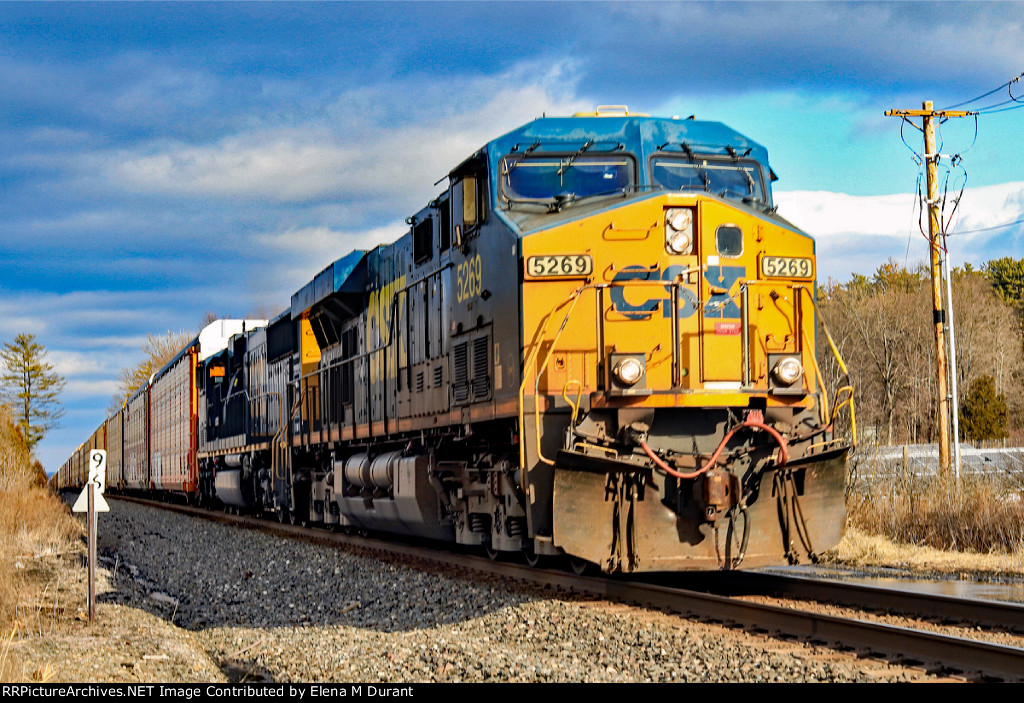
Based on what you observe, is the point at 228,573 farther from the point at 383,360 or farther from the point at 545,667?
the point at 545,667

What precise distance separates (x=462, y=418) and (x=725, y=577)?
2.97 meters

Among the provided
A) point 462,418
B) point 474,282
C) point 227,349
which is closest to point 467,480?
point 462,418

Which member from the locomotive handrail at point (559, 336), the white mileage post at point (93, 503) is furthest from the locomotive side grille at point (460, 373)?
the white mileage post at point (93, 503)

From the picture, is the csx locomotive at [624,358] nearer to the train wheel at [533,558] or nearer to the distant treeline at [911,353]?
the train wheel at [533,558]

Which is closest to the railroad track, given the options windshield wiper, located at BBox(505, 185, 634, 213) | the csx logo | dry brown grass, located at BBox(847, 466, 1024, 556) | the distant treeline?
the csx logo

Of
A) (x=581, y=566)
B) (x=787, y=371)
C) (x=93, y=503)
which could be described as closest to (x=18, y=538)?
(x=93, y=503)

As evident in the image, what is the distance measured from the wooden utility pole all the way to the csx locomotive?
10201 millimetres

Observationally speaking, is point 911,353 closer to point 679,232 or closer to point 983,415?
point 983,415

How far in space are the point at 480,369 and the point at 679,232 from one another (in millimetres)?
2322

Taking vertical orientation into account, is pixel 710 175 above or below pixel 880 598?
above

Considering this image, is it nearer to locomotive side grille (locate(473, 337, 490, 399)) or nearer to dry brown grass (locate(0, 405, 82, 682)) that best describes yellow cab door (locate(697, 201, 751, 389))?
locomotive side grille (locate(473, 337, 490, 399))

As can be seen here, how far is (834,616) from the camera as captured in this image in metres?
7.04

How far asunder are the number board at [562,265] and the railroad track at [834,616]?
271cm

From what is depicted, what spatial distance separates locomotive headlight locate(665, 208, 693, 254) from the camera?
341 inches
